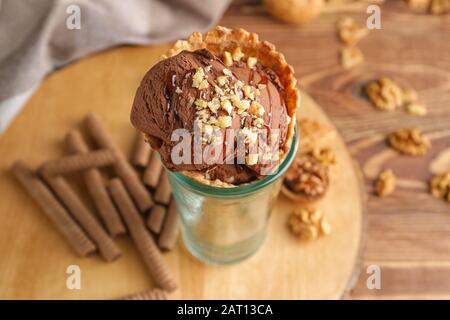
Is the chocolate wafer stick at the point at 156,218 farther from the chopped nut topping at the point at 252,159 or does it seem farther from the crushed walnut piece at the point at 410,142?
the crushed walnut piece at the point at 410,142

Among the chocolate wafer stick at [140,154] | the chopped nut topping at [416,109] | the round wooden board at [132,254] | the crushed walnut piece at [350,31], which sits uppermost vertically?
the crushed walnut piece at [350,31]

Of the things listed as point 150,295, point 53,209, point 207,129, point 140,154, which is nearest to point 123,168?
point 140,154

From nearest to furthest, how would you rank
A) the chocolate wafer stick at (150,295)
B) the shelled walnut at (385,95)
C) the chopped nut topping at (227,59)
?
1. the chopped nut topping at (227,59)
2. the chocolate wafer stick at (150,295)
3. the shelled walnut at (385,95)

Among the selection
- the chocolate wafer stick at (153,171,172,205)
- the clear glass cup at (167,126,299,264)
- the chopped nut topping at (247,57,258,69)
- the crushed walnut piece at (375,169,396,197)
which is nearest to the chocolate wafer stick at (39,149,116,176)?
the chocolate wafer stick at (153,171,172,205)

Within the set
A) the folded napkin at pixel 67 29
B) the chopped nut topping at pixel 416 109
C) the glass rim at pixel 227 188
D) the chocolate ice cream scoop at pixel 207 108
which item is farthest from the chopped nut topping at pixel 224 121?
the chopped nut topping at pixel 416 109

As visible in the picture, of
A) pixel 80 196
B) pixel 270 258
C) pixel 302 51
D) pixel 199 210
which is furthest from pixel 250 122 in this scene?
pixel 302 51

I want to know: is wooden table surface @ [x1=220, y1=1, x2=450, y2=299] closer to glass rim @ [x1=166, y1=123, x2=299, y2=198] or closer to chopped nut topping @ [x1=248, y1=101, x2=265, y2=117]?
glass rim @ [x1=166, y1=123, x2=299, y2=198]
